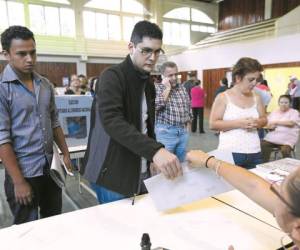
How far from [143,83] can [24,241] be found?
0.75 m

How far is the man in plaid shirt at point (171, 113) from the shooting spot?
2.91 metres

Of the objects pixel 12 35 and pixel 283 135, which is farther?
pixel 283 135

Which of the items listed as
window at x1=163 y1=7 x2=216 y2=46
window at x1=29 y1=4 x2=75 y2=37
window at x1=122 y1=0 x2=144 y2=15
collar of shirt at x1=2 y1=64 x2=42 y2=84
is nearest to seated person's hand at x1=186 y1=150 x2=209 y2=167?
collar of shirt at x1=2 y1=64 x2=42 y2=84

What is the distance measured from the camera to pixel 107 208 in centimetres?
118

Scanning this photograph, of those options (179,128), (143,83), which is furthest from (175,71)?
(143,83)

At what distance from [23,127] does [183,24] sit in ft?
47.1

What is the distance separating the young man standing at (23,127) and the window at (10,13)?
11129 millimetres

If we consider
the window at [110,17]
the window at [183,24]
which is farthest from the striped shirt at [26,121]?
the window at [183,24]

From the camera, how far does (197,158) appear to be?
3.46 ft

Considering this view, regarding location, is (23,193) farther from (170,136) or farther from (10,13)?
(10,13)

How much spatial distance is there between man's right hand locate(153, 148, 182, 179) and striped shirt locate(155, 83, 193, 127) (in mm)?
1950

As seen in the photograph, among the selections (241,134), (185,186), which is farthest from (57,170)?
(241,134)

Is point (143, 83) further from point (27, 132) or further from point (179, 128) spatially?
point (179, 128)

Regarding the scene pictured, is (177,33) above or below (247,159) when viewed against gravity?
above
